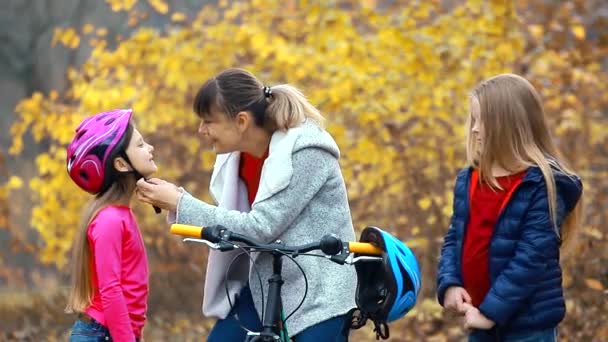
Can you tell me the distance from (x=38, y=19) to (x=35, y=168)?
1.28m

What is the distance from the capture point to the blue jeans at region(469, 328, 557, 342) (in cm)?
421

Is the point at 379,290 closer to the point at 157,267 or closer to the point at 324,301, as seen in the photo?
the point at 324,301

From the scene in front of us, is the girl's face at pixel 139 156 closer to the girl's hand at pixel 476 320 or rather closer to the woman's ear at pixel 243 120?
the woman's ear at pixel 243 120

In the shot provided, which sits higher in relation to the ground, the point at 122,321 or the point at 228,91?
the point at 228,91

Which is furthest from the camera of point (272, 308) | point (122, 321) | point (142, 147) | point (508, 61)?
point (508, 61)

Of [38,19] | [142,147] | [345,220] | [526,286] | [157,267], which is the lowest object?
[157,267]

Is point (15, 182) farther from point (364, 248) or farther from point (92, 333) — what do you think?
point (364, 248)

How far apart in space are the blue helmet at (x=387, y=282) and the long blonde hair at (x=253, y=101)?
1.98ft

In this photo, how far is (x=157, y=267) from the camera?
8945 millimetres

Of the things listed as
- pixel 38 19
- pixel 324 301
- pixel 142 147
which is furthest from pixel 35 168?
pixel 324 301

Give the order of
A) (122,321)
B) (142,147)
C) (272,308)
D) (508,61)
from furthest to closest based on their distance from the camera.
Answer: (508,61), (142,147), (122,321), (272,308)

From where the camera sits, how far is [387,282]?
386cm

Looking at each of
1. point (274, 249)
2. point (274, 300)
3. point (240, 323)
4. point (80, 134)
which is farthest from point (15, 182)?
point (274, 249)

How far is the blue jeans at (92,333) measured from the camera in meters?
4.31
